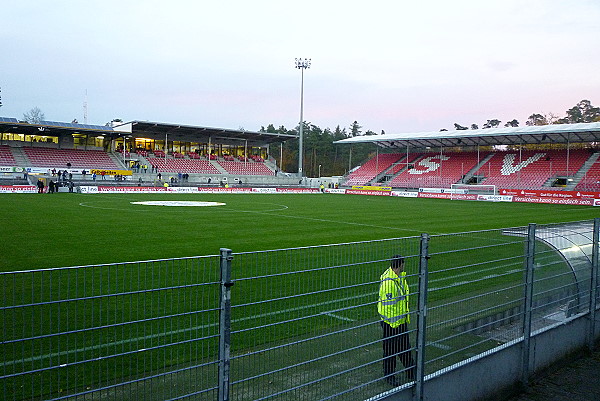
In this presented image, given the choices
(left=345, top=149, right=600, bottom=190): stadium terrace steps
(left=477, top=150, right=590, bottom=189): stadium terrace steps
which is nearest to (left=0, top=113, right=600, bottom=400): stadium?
(left=345, top=149, right=600, bottom=190): stadium terrace steps

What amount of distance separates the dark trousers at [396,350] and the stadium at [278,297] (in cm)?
15

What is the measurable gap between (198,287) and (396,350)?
4.89 m

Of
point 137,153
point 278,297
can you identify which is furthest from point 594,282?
point 137,153

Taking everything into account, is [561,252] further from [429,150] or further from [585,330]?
[429,150]

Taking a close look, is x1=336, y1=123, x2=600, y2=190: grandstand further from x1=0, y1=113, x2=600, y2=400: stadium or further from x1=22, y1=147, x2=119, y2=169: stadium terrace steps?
x1=22, y1=147, x2=119, y2=169: stadium terrace steps

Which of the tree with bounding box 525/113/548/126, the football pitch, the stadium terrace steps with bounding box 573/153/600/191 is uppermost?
the tree with bounding box 525/113/548/126

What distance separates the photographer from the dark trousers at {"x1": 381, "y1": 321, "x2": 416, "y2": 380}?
4.72 m

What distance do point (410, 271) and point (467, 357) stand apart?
1.33 metres

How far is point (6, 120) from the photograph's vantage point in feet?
184

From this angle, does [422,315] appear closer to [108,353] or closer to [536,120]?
[108,353]

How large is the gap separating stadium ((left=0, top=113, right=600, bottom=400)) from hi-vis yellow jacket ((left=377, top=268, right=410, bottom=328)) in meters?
0.15

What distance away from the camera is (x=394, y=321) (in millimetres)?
4844

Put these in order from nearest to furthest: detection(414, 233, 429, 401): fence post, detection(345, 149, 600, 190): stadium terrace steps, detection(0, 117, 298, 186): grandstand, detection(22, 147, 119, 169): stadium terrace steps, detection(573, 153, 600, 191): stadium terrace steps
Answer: detection(414, 233, 429, 401): fence post → detection(573, 153, 600, 191): stadium terrace steps → detection(345, 149, 600, 190): stadium terrace steps → detection(0, 117, 298, 186): grandstand → detection(22, 147, 119, 169): stadium terrace steps

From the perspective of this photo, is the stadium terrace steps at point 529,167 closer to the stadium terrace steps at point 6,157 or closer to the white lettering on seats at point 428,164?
the white lettering on seats at point 428,164
